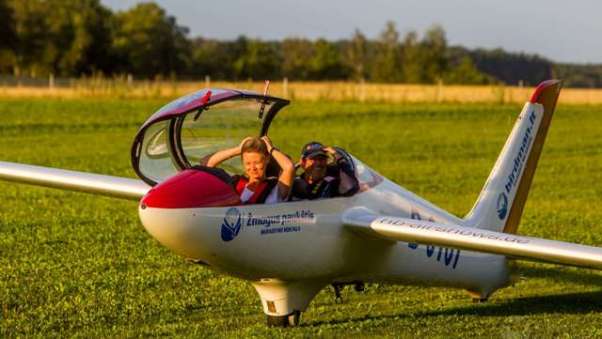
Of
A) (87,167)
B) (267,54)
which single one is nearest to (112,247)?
(87,167)

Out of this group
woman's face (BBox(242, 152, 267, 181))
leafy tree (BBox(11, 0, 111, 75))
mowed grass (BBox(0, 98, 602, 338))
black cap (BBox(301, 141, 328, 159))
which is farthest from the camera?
leafy tree (BBox(11, 0, 111, 75))

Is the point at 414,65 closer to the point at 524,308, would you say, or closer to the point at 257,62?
the point at 257,62

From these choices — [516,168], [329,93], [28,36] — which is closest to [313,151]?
[516,168]

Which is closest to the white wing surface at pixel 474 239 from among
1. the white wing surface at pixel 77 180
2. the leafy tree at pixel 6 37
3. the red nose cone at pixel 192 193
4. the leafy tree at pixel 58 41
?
the red nose cone at pixel 192 193

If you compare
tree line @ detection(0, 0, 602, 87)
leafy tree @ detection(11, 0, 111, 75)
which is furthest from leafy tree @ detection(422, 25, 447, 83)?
leafy tree @ detection(11, 0, 111, 75)

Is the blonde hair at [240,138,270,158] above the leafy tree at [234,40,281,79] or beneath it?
above

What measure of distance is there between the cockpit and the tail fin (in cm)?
Answer: 188

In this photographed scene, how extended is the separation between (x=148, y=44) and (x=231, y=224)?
105 meters

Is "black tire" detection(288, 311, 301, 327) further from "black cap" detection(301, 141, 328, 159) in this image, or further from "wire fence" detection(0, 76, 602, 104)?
"wire fence" detection(0, 76, 602, 104)

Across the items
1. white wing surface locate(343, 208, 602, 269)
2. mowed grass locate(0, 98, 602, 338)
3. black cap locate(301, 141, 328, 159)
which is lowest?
mowed grass locate(0, 98, 602, 338)

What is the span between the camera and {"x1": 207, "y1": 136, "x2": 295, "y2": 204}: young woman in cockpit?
984cm

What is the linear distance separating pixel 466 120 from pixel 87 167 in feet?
72.0

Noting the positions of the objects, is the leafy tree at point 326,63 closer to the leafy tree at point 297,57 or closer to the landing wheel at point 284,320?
the leafy tree at point 297,57

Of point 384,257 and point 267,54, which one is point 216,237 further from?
point 267,54
